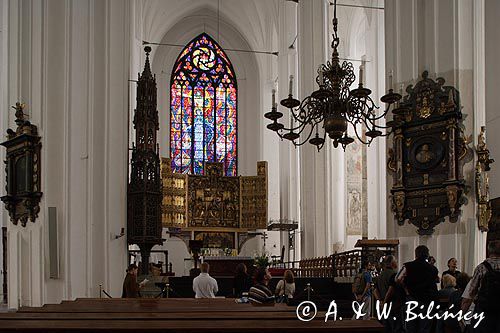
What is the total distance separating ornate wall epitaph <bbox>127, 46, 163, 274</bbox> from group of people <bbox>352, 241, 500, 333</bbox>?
7464 mm

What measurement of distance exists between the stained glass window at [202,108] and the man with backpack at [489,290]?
25.7 metres

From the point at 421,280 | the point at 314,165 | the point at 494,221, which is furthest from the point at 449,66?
the point at 314,165

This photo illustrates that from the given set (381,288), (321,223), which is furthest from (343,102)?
(321,223)

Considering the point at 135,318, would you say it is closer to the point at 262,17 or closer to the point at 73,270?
the point at 73,270

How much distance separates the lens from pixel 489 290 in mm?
6926

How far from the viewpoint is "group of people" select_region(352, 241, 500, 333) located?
6.93m

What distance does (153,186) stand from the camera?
56.1 ft

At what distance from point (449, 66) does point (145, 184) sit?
7132mm

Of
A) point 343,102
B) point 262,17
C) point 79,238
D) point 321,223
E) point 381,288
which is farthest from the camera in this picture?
point 262,17

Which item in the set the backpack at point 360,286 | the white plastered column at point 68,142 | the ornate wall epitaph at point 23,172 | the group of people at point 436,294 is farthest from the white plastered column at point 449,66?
the ornate wall epitaph at point 23,172

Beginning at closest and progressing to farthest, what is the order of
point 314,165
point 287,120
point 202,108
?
point 314,165 < point 287,120 < point 202,108

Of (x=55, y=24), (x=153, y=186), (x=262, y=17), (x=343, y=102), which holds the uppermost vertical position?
(x=262, y=17)

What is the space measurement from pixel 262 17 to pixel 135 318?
26623 mm

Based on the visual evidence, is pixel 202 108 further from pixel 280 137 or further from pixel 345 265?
pixel 345 265
